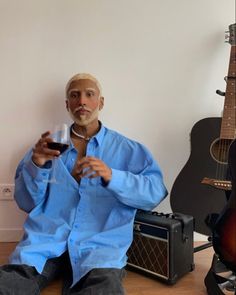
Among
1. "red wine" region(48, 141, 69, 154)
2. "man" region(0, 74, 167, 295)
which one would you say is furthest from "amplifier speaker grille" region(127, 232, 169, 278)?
"red wine" region(48, 141, 69, 154)

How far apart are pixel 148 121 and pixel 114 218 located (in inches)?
25.8

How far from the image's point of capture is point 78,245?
1410 mm

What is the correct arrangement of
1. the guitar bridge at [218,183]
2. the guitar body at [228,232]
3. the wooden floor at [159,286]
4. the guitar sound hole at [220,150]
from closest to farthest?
the guitar body at [228,232] → the wooden floor at [159,286] → the guitar bridge at [218,183] → the guitar sound hole at [220,150]

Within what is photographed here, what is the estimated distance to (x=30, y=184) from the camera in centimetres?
146

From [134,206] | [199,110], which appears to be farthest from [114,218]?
[199,110]

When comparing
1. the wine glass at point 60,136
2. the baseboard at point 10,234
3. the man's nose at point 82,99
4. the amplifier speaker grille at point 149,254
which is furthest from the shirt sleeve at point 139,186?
the baseboard at point 10,234

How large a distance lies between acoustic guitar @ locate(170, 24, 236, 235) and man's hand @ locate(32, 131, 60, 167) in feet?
2.39

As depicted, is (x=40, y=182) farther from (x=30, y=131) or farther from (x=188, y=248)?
(x=188, y=248)

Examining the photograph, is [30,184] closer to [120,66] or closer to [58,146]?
[58,146]

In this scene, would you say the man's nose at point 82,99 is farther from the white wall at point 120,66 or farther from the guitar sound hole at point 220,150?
the guitar sound hole at point 220,150

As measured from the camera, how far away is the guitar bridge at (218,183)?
1.55 metres

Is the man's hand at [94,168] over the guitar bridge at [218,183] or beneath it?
over

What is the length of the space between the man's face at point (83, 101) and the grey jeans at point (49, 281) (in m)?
0.65

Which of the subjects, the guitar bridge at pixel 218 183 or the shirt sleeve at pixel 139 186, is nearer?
the shirt sleeve at pixel 139 186
